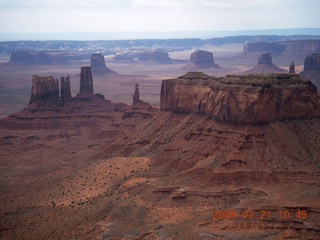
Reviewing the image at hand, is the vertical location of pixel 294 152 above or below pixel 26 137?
above

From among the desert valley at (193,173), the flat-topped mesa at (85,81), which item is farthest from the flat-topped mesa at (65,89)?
the desert valley at (193,173)

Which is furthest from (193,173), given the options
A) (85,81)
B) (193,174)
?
(85,81)

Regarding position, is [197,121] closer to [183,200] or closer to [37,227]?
[183,200]

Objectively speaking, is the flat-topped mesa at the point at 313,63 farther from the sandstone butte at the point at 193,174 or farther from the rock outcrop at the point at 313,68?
the sandstone butte at the point at 193,174

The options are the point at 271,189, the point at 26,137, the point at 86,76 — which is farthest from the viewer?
the point at 86,76

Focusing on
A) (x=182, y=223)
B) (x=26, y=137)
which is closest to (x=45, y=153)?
(x=26, y=137)

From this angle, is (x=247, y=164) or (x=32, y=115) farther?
(x=32, y=115)
